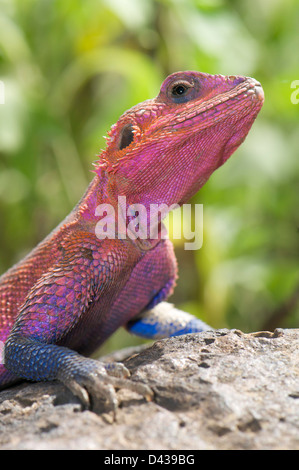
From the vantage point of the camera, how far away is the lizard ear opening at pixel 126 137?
7.36 feet

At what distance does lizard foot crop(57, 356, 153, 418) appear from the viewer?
173cm

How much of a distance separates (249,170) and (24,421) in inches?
108

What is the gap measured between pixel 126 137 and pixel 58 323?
2.56 feet

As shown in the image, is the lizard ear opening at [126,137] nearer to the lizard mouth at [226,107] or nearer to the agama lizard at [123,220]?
the agama lizard at [123,220]

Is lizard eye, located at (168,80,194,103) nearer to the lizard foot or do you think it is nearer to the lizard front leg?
the lizard front leg

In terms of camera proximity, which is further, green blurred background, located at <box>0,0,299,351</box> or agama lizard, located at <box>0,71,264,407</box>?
green blurred background, located at <box>0,0,299,351</box>

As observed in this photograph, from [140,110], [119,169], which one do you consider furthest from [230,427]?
[140,110]

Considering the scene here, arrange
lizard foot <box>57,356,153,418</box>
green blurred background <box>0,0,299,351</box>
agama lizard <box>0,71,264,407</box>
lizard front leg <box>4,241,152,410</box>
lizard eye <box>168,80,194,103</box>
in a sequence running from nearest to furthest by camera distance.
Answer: lizard foot <box>57,356,153,418</box> < lizard front leg <box>4,241,152,410</box> < agama lizard <box>0,71,264,407</box> < lizard eye <box>168,80,194,103</box> < green blurred background <box>0,0,299,351</box>

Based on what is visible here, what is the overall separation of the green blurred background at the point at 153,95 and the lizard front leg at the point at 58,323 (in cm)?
166

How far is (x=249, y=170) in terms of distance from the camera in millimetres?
4008

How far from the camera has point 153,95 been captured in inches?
146

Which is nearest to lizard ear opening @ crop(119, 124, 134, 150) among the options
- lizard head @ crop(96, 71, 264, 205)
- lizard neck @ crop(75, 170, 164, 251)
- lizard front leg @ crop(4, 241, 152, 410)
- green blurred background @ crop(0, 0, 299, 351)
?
lizard head @ crop(96, 71, 264, 205)

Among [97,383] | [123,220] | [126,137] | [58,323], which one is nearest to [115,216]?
[123,220]

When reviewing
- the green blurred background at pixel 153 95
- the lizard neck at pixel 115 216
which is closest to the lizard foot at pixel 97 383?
the lizard neck at pixel 115 216
